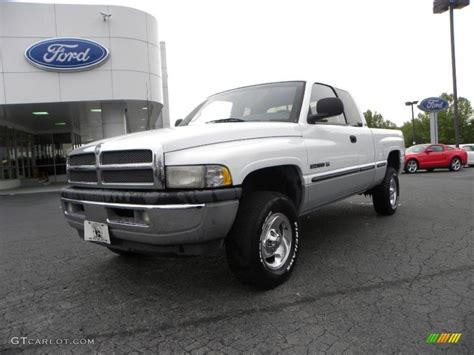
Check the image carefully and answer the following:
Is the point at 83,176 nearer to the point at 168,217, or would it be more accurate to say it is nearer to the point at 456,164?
the point at 168,217

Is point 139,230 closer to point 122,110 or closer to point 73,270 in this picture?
point 73,270

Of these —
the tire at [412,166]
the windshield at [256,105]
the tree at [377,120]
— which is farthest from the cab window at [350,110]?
the tree at [377,120]

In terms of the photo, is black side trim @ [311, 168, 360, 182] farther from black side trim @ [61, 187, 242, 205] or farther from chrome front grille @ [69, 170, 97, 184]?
chrome front grille @ [69, 170, 97, 184]

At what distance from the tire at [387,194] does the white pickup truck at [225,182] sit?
181 centimetres

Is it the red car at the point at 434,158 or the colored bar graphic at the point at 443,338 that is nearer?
the colored bar graphic at the point at 443,338

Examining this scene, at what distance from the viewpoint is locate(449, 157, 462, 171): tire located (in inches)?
677

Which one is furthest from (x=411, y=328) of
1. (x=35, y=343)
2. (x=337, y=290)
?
(x=35, y=343)

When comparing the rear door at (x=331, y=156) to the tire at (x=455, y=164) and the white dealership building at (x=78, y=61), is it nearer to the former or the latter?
the white dealership building at (x=78, y=61)

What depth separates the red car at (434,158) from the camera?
56.4ft

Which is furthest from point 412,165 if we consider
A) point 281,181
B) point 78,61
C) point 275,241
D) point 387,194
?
point 275,241

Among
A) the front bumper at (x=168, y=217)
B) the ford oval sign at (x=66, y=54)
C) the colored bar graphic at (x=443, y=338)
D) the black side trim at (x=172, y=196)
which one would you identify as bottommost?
the colored bar graphic at (x=443, y=338)

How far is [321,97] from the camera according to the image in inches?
169

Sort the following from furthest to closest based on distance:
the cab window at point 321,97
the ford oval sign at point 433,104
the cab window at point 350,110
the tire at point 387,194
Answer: the ford oval sign at point 433,104, the tire at point 387,194, the cab window at point 350,110, the cab window at point 321,97

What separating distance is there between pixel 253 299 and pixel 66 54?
47.4 ft
